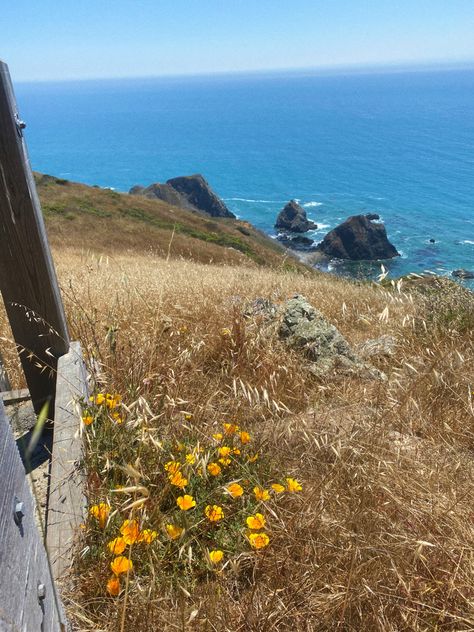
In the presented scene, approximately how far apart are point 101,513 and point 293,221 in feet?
202

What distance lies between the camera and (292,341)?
414 centimetres

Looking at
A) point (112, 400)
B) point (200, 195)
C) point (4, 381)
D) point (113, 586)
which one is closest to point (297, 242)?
point (200, 195)

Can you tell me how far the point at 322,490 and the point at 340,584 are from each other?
0.34m

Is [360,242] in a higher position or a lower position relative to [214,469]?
lower

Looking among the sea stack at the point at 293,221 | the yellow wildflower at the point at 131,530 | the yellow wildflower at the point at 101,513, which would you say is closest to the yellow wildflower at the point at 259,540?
the yellow wildflower at the point at 131,530

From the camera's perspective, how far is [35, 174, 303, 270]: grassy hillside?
29.6 meters

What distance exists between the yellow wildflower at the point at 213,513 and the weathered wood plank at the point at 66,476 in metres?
0.49

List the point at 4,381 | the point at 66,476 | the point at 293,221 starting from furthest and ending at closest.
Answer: the point at 293,221, the point at 4,381, the point at 66,476

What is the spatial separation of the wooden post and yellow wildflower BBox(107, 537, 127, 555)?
3.24 ft

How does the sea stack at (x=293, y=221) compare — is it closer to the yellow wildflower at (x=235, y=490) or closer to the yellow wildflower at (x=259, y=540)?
the yellow wildflower at (x=235, y=490)

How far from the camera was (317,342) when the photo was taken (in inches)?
158

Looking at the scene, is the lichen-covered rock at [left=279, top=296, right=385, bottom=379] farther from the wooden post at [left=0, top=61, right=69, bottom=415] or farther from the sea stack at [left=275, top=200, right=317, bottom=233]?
the sea stack at [left=275, top=200, right=317, bottom=233]

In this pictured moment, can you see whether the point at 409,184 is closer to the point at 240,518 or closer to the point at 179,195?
the point at 179,195

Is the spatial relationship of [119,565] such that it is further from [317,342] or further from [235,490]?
[317,342]
